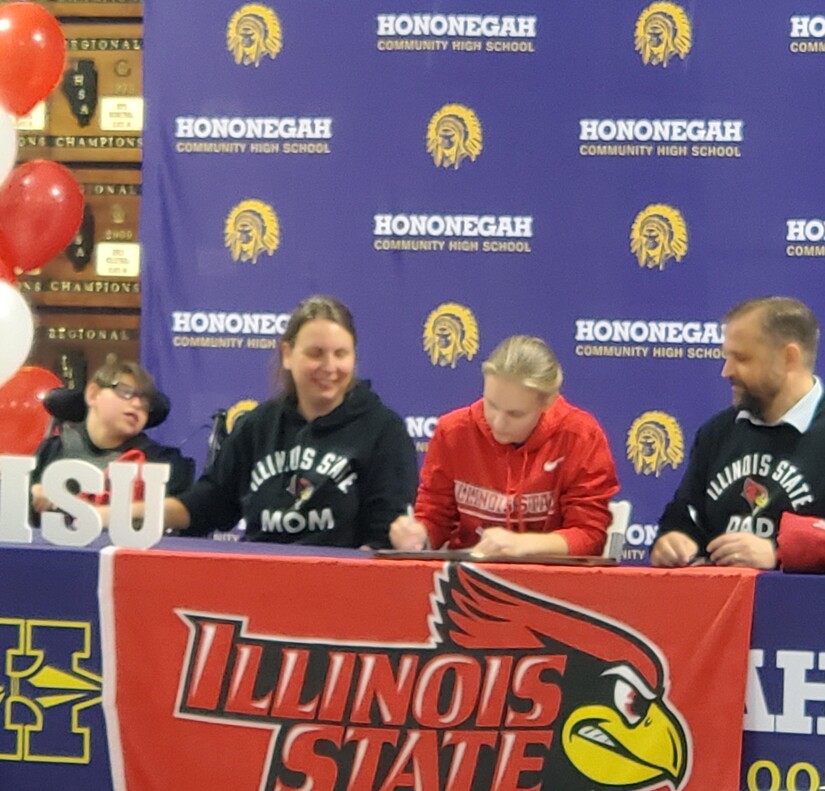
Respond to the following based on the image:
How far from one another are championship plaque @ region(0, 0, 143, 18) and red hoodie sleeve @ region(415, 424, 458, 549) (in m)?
2.87

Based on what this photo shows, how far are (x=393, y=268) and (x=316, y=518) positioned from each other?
5.97 feet

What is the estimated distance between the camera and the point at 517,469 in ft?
9.87

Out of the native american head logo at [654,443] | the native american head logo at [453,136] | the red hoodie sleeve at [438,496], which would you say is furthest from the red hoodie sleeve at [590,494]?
the native american head logo at [453,136]

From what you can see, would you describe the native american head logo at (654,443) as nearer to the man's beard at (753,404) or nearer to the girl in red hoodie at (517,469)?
the girl in red hoodie at (517,469)

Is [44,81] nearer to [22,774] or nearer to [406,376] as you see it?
[406,376]

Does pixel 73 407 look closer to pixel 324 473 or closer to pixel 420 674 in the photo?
pixel 324 473

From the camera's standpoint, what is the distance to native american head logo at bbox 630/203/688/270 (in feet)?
15.0

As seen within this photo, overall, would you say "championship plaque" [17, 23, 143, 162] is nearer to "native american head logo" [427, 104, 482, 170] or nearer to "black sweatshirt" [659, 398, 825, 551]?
"native american head logo" [427, 104, 482, 170]

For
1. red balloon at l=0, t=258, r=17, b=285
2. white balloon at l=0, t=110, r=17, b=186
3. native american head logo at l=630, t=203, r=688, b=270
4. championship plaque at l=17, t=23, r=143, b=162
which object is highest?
championship plaque at l=17, t=23, r=143, b=162

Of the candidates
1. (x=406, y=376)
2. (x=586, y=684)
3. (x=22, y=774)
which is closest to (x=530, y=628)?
(x=586, y=684)

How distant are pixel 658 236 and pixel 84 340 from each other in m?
2.33

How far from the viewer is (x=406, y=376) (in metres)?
4.77

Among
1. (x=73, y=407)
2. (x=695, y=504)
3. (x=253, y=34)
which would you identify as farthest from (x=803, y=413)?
(x=253, y=34)

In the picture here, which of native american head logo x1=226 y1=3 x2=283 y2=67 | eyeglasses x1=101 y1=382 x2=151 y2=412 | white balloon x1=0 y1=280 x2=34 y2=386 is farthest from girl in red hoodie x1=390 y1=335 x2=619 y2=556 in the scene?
native american head logo x1=226 y1=3 x2=283 y2=67
